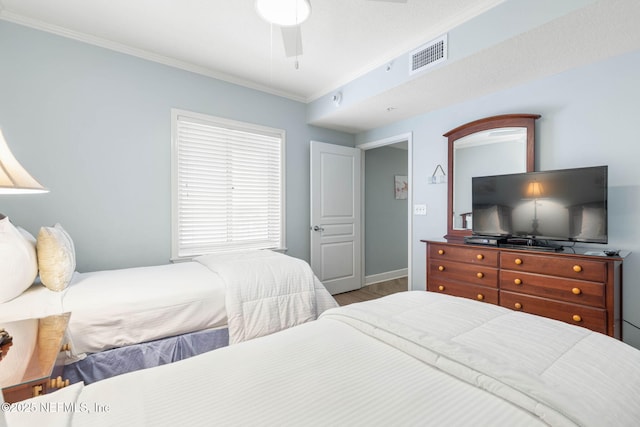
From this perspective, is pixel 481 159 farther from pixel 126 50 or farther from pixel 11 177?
pixel 126 50

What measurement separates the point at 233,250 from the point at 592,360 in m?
3.18

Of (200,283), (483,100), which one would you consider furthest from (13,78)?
(483,100)

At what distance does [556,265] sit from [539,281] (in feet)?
0.56

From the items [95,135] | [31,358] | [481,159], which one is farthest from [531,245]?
[95,135]

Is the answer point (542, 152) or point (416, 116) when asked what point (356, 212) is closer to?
point (416, 116)

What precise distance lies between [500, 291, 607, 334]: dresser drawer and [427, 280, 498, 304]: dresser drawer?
0.26ft

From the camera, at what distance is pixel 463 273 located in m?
2.63

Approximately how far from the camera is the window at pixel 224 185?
311 cm

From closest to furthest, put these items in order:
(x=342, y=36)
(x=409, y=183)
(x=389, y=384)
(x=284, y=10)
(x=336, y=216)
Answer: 1. (x=389, y=384)
2. (x=284, y=10)
3. (x=342, y=36)
4. (x=409, y=183)
5. (x=336, y=216)

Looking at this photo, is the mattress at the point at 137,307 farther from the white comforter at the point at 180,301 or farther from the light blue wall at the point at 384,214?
the light blue wall at the point at 384,214

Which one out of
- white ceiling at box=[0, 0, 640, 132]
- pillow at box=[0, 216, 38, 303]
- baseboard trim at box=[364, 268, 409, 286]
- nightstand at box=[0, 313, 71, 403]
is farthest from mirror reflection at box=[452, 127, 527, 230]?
pillow at box=[0, 216, 38, 303]

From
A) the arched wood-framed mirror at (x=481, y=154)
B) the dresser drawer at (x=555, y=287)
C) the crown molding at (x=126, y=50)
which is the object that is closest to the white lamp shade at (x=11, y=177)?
the crown molding at (x=126, y=50)

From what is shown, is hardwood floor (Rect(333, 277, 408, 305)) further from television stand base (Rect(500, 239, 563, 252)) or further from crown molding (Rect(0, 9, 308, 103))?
crown molding (Rect(0, 9, 308, 103))

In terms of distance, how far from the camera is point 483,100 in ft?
9.70
